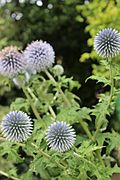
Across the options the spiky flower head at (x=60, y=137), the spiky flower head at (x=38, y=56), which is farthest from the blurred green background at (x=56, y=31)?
the spiky flower head at (x=60, y=137)

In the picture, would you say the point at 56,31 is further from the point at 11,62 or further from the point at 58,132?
the point at 58,132

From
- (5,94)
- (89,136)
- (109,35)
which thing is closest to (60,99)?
(89,136)

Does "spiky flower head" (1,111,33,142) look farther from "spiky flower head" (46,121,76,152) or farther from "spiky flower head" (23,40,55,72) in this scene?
"spiky flower head" (23,40,55,72)

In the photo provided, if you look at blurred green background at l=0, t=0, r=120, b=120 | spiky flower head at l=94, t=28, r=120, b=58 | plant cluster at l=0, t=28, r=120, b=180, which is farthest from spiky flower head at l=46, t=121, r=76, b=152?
blurred green background at l=0, t=0, r=120, b=120

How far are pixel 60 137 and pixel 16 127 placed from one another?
0.60ft

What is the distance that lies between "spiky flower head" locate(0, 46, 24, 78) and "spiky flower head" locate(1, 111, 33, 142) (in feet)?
0.86

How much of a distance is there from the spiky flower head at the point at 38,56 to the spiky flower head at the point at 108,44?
0.32m

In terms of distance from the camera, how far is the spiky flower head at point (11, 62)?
242cm

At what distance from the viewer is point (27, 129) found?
2172 millimetres

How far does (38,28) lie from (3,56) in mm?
2564

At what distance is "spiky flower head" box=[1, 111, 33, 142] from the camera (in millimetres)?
2121

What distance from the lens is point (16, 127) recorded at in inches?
85.4

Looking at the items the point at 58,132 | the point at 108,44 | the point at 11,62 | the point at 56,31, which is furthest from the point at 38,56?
the point at 56,31

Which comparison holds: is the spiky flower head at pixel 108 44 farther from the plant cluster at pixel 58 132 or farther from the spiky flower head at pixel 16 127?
the spiky flower head at pixel 16 127
